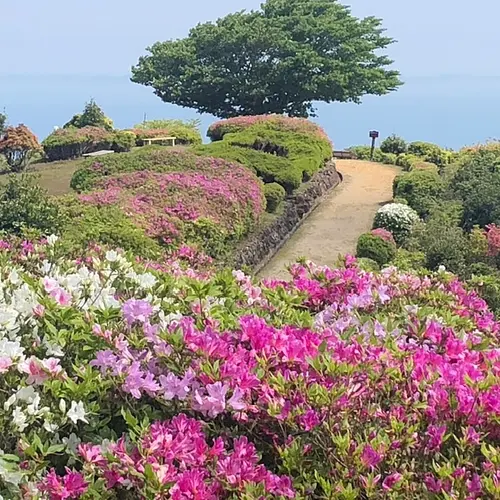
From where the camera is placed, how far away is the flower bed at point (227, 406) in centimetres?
159

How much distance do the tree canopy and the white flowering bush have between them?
523 inches

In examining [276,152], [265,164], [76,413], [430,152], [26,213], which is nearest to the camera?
[76,413]

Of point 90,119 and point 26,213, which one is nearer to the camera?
point 26,213

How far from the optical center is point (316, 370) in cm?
185

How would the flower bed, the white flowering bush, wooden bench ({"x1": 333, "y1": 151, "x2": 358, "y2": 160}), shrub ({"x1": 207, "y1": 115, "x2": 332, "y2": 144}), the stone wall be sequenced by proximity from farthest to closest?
wooden bench ({"x1": 333, "y1": 151, "x2": 358, "y2": 160})
shrub ({"x1": 207, "y1": 115, "x2": 332, "y2": 144})
the white flowering bush
the stone wall
the flower bed

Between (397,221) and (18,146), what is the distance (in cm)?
826

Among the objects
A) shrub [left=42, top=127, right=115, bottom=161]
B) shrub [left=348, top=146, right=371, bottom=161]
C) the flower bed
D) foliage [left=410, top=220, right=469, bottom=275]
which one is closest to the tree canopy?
shrub [left=348, top=146, right=371, bottom=161]

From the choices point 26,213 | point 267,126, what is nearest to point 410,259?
point 26,213

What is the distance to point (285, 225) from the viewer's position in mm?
11891

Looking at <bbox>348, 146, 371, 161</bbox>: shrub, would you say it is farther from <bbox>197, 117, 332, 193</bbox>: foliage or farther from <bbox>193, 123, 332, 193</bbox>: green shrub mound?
<bbox>193, 123, 332, 193</bbox>: green shrub mound

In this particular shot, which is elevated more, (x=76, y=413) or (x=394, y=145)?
(x=76, y=413)

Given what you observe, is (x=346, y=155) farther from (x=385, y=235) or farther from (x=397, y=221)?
(x=385, y=235)

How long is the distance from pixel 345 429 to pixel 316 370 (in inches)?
7.6

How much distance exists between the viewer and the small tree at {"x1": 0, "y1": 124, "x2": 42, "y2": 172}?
15.2 m
